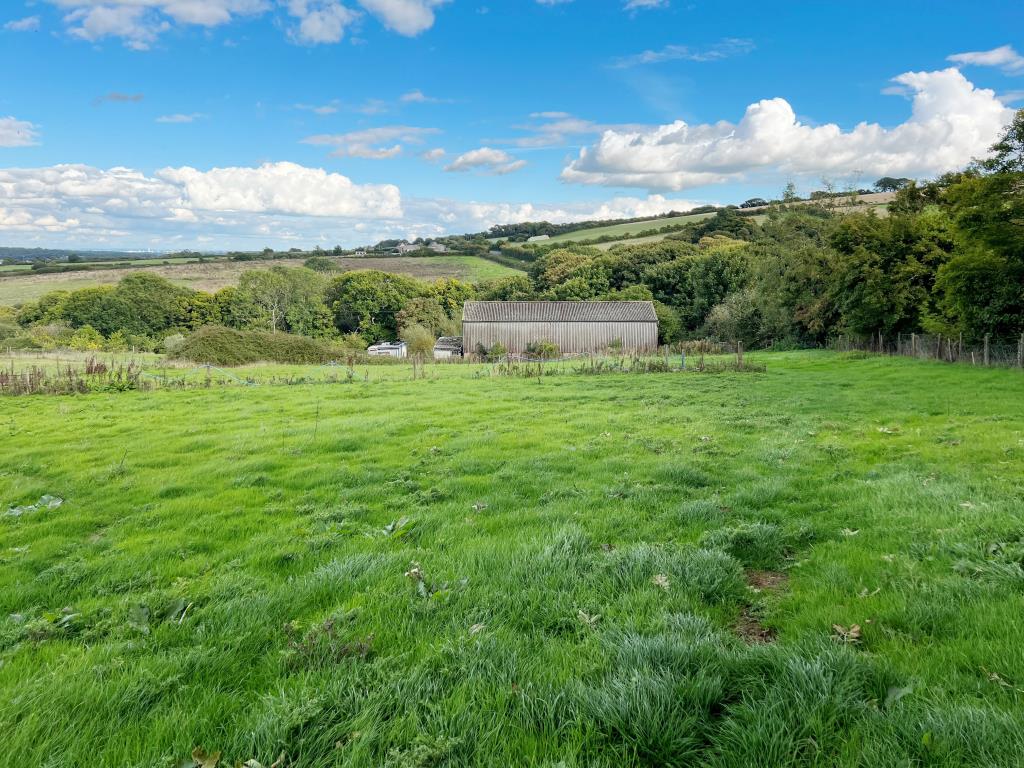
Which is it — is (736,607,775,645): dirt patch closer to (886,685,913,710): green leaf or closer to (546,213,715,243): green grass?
(886,685,913,710): green leaf

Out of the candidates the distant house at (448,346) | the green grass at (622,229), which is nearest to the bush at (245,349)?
the distant house at (448,346)

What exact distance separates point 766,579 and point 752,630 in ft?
3.15

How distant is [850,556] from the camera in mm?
4488

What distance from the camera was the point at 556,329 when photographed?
186ft

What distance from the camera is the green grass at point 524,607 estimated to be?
252 cm

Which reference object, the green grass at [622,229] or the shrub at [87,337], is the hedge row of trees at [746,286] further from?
the green grass at [622,229]

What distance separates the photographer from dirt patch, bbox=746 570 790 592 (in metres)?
4.24

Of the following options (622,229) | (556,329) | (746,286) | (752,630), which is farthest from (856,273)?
(622,229)

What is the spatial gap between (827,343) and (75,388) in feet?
159

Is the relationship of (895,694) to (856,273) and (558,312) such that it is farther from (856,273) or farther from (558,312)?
(558,312)

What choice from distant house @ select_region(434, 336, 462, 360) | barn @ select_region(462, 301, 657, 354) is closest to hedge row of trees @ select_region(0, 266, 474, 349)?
distant house @ select_region(434, 336, 462, 360)

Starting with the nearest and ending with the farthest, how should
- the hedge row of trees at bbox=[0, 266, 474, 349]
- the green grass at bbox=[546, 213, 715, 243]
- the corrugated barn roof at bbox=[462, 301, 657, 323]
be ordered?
the corrugated barn roof at bbox=[462, 301, 657, 323] < the hedge row of trees at bbox=[0, 266, 474, 349] < the green grass at bbox=[546, 213, 715, 243]

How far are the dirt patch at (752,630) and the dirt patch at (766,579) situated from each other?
0.43 metres

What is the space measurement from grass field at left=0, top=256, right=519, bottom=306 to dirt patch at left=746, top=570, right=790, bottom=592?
95.5 metres
